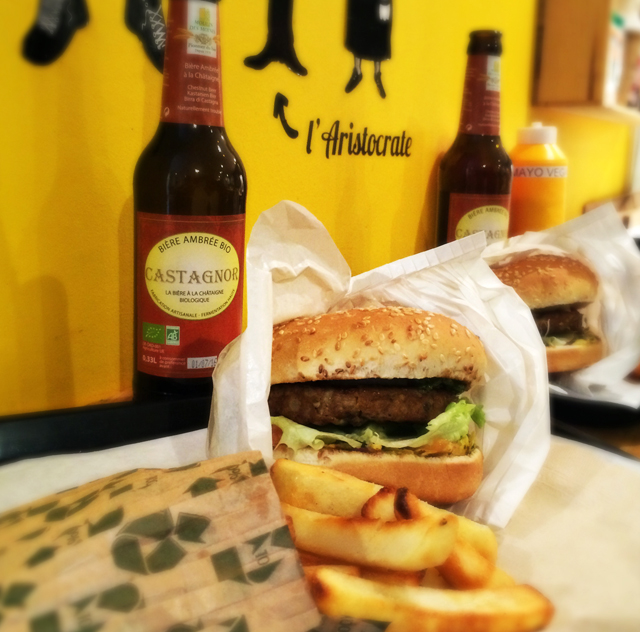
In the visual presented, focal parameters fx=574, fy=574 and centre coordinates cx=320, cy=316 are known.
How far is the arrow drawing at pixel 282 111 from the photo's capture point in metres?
1.26

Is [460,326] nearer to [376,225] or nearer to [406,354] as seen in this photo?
[406,354]

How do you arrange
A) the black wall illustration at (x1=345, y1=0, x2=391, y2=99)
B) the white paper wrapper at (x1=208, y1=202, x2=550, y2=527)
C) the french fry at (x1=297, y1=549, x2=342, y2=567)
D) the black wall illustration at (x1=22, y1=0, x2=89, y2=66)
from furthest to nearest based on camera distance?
the black wall illustration at (x1=345, y1=0, x2=391, y2=99) → the black wall illustration at (x1=22, y1=0, x2=89, y2=66) → the white paper wrapper at (x1=208, y1=202, x2=550, y2=527) → the french fry at (x1=297, y1=549, x2=342, y2=567)

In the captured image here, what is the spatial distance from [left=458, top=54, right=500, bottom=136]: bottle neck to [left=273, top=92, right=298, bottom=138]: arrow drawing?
1.68 ft

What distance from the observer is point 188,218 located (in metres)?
0.95

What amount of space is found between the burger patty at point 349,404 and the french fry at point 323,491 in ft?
0.61

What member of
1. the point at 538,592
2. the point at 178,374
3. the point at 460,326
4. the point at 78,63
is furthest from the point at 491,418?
the point at 78,63

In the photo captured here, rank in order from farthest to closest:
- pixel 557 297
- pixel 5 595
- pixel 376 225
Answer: pixel 376 225, pixel 557 297, pixel 5 595

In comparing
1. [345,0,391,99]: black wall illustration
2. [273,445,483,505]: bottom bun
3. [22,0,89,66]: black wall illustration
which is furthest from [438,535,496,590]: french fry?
[345,0,391,99]: black wall illustration

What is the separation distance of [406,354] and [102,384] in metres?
0.60

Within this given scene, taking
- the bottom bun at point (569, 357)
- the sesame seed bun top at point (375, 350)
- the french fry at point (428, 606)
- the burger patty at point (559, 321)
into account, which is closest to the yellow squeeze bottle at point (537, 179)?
the burger patty at point (559, 321)

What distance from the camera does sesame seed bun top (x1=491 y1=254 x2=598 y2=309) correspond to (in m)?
1.44

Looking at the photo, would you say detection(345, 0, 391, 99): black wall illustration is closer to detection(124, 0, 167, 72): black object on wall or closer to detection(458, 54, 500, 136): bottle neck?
detection(458, 54, 500, 136): bottle neck

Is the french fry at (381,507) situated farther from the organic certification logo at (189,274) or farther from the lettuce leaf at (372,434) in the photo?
the organic certification logo at (189,274)

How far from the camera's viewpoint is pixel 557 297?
1.45 metres
